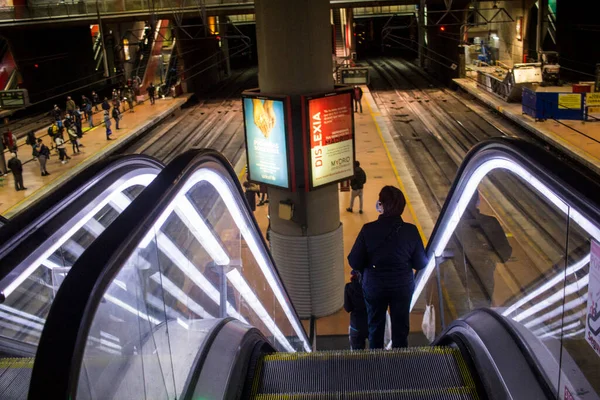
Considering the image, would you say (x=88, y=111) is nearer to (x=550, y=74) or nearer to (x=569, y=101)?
(x=569, y=101)

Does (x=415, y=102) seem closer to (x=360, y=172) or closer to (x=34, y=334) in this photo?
(x=360, y=172)

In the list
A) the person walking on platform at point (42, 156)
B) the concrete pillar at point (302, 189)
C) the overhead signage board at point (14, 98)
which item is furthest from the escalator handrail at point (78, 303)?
the overhead signage board at point (14, 98)

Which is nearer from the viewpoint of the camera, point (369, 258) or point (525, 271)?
point (525, 271)

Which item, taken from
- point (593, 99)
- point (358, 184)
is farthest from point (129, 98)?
point (358, 184)

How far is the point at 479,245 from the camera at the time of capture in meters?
6.16

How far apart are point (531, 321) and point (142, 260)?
2.15 m

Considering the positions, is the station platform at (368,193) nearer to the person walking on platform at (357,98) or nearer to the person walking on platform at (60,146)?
the person walking on platform at (357,98)

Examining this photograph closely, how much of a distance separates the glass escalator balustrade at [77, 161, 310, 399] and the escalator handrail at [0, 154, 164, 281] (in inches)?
23.4

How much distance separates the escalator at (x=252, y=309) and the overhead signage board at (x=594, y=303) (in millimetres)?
40

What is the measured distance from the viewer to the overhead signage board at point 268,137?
9.24 metres

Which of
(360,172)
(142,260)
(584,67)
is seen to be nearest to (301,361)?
(142,260)

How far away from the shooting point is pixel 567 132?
2109cm

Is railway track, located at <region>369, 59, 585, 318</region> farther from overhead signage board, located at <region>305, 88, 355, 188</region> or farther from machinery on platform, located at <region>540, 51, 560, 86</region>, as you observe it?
machinery on platform, located at <region>540, 51, 560, 86</region>

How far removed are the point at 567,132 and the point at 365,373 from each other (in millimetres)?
18637
